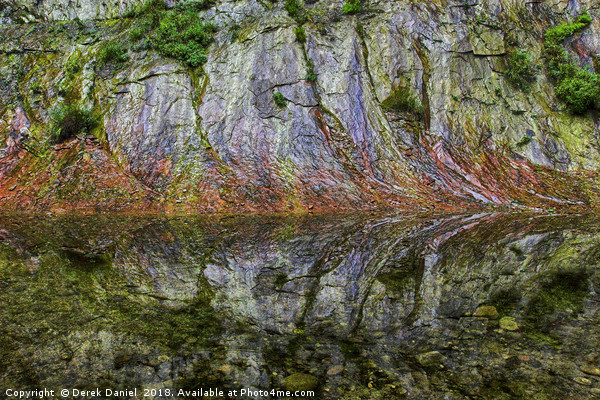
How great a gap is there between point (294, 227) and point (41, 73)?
67.5 feet

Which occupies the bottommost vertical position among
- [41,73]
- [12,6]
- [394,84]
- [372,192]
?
[372,192]

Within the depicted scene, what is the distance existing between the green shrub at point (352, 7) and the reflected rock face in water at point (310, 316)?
18.0m

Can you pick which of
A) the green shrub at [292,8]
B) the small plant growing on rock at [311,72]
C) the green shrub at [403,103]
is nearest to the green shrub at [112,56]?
the green shrub at [292,8]

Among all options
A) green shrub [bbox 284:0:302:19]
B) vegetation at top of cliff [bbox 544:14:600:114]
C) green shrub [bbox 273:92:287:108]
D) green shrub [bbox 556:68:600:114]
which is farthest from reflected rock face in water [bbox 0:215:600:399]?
green shrub [bbox 284:0:302:19]

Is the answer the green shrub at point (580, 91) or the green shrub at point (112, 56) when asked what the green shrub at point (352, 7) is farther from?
the green shrub at point (112, 56)

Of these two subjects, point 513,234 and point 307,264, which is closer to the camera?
point 307,264

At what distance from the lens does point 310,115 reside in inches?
746

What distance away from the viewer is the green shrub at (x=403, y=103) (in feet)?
66.0

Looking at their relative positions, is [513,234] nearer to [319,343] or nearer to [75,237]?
[319,343]

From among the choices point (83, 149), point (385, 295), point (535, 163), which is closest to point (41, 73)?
point (83, 149)

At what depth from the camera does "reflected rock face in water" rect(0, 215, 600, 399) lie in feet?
11.7

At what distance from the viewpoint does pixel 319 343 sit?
4.31 metres

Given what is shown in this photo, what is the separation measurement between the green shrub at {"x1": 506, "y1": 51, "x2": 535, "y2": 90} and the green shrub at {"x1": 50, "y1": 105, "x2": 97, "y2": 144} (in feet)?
80.9

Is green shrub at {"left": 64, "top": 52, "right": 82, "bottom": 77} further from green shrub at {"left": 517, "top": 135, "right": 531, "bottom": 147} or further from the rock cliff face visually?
green shrub at {"left": 517, "top": 135, "right": 531, "bottom": 147}
